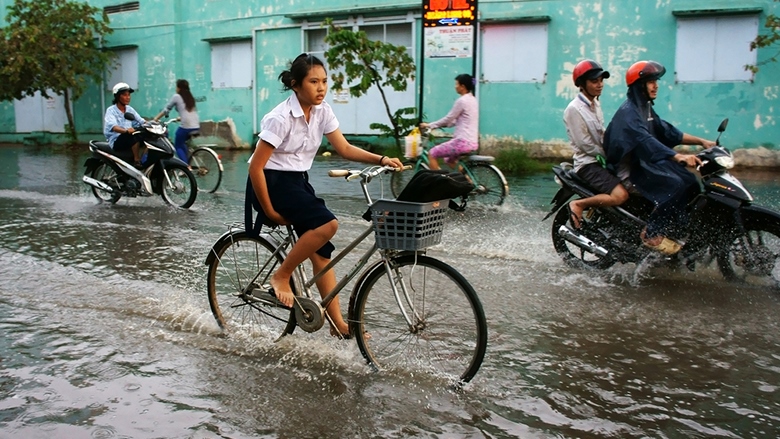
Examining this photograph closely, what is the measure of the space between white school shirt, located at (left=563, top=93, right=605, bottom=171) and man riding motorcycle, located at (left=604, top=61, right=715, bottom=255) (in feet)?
0.65

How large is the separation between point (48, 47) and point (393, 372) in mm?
21469

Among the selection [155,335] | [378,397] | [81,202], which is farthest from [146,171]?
[378,397]

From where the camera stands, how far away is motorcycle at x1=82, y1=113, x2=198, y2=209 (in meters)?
10.4

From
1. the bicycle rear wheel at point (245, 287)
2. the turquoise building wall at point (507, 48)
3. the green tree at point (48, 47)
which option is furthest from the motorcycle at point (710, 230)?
the green tree at point (48, 47)

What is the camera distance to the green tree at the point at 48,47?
864 inches

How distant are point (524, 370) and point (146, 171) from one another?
25.3 feet

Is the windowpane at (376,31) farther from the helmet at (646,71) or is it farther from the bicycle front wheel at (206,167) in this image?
the helmet at (646,71)

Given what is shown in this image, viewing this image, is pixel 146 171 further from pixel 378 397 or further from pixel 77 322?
pixel 378 397

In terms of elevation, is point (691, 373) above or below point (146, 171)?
below

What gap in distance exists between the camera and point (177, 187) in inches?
408

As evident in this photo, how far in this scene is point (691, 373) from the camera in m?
4.19

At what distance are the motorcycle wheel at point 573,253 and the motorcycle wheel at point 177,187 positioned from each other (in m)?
5.41

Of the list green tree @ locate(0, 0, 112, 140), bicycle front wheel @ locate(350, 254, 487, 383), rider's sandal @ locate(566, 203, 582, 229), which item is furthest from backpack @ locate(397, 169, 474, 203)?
green tree @ locate(0, 0, 112, 140)

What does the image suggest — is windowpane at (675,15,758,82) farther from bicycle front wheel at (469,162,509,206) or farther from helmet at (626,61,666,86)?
helmet at (626,61,666,86)
